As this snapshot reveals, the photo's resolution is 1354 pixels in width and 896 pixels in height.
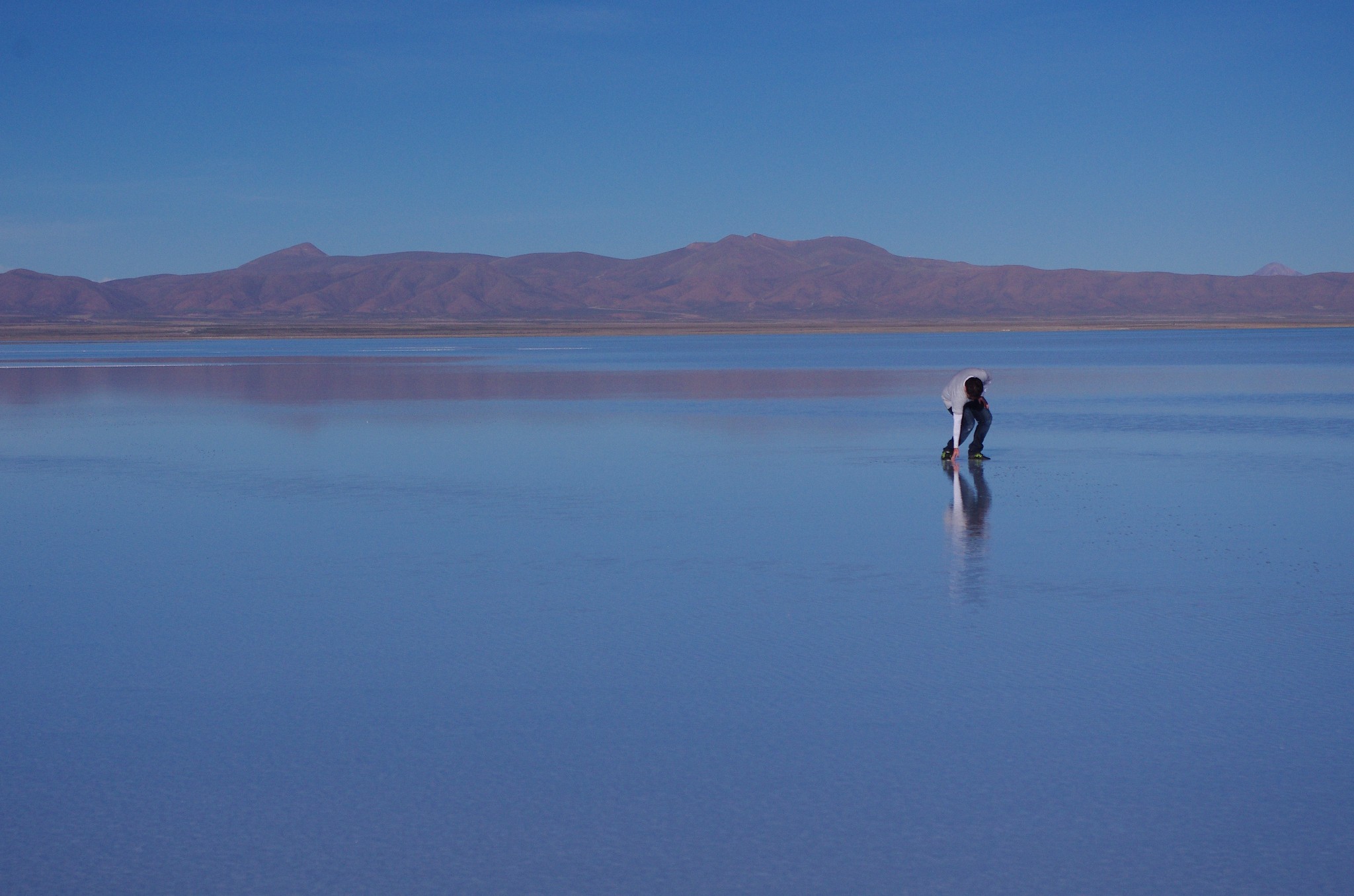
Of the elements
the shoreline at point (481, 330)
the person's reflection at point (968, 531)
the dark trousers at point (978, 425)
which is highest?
the dark trousers at point (978, 425)

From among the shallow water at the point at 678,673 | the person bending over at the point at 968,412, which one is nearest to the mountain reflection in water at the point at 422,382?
the person bending over at the point at 968,412

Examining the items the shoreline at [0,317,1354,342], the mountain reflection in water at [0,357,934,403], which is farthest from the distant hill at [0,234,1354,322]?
the mountain reflection in water at [0,357,934,403]

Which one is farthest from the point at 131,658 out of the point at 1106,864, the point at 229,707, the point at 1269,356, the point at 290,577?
the point at 1269,356

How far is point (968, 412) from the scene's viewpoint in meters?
12.0

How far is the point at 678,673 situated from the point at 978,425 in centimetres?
753

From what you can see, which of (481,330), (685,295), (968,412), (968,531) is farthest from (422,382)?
(685,295)

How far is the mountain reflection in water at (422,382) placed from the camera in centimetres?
2133

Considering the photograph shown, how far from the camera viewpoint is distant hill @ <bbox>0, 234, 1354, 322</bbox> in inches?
6270

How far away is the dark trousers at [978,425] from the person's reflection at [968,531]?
0.24m

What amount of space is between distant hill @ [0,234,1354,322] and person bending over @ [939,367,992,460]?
450 feet

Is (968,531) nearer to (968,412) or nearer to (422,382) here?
(968,412)

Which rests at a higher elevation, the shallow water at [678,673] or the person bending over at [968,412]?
the person bending over at [968,412]

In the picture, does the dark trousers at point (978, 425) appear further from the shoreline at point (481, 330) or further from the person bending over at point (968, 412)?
the shoreline at point (481, 330)

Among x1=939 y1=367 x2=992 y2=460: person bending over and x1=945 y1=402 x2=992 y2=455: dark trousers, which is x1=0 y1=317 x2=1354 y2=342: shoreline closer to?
x1=939 y1=367 x2=992 y2=460: person bending over
